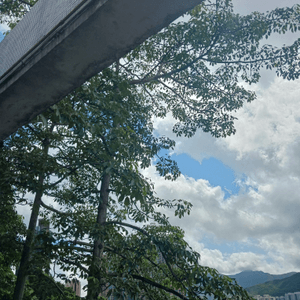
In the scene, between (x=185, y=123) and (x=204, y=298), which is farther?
(x=185, y=123)

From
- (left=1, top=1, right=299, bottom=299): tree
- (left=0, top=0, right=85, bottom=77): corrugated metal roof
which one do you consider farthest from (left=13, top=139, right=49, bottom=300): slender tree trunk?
(left=0, top=0, right=85, bottom=77): corrugated metal roof

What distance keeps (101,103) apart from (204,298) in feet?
13.3

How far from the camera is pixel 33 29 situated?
1.91m

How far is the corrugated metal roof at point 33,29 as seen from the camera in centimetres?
162

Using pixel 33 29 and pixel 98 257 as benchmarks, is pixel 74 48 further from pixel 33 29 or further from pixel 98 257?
pixel 98 257

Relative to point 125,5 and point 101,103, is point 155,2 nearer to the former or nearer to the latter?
point 125,5

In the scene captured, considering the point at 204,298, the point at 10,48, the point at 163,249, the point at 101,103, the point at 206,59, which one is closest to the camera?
the point at 10,48

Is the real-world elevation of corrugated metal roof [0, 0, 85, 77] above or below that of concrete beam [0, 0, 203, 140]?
above

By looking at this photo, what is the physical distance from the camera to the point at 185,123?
8.61m

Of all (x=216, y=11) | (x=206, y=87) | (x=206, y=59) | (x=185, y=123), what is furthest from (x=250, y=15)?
(x=185, y=123)

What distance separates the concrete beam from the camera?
1.41 meters

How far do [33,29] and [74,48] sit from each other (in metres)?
0.48

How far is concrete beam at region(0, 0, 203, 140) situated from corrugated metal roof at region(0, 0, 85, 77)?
1 centimetres

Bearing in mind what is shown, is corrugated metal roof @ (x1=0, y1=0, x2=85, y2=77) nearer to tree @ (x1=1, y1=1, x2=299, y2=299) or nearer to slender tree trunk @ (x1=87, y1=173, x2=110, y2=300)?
tree @ (x1=1, y1=1, x2=299, y2=299)
